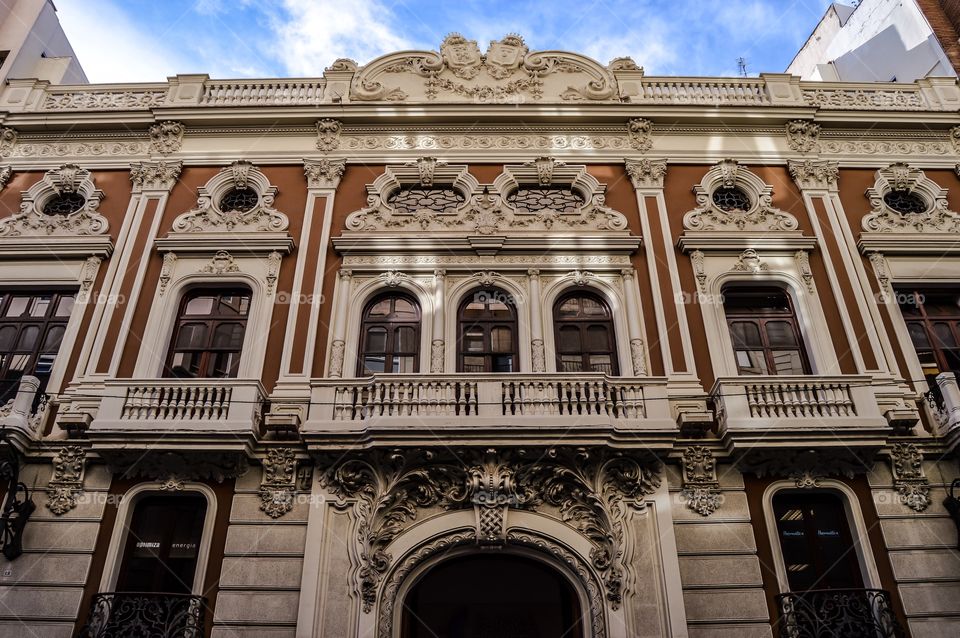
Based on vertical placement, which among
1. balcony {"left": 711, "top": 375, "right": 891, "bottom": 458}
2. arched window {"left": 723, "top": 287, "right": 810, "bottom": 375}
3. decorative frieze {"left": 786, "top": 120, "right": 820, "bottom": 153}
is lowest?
balcony {"left": 711, "top": 375, "right": 891, "bottom": 458}

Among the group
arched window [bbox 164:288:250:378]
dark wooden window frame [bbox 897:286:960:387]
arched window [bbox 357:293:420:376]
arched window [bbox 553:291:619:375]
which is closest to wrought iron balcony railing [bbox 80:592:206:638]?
arched window [bbox 164:288:250:378]

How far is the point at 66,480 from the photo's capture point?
11.8 m

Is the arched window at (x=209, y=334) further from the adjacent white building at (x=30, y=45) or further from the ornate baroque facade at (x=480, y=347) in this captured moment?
the adjacent white building at (x=30, y=45)

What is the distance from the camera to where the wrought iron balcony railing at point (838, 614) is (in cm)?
1035

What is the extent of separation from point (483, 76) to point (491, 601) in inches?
460

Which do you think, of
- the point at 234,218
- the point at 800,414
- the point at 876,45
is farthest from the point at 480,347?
the point at 876,45

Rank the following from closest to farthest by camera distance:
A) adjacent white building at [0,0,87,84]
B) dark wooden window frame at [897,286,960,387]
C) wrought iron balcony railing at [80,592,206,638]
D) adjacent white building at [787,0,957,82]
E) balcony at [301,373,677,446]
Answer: wrought iron balcony railing at [80,592,206,638]
balcony at [301,373,677,446]
dark wooden window frame at [897,286,960,387]
adjacent white building at [0,0,87,84]
adjacent white building at [787,0,957,82]

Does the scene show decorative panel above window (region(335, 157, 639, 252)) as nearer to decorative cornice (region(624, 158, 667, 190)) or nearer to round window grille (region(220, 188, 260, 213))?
decorative cornice (region(624, 158, 667, 190))

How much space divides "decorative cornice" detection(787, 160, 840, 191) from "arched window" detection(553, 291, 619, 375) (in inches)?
208

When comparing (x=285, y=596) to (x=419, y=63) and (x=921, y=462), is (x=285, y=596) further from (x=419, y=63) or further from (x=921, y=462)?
(x=419, y=63)

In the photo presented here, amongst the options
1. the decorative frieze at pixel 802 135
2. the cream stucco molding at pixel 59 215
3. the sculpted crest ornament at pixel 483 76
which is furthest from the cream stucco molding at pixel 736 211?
the cream stucco molding at pixel 59 215

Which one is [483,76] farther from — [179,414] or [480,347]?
[179,414]

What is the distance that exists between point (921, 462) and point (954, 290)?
14.2 feet

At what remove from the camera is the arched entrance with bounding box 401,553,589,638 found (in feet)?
37.2
